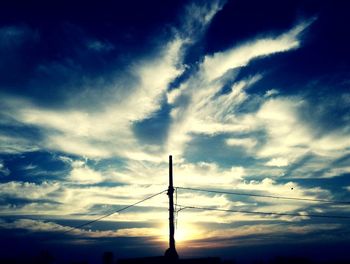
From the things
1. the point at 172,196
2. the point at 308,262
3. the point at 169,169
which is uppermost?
the point at 169,169

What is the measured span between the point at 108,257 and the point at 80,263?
13602mm

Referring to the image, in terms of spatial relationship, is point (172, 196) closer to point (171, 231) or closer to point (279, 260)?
point (171, 231)

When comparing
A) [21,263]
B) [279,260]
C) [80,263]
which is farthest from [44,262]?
[279,260]

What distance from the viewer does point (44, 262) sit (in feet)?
146

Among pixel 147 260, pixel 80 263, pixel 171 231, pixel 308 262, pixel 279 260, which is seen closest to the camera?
pixel 171 231

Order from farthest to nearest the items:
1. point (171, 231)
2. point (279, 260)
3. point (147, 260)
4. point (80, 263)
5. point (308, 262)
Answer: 1. point (279, 260)
2. point (308, 262)
3. point (80, 263)
4. point (147, 260)
5. point (171, 231)

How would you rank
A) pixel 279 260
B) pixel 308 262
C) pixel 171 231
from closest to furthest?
pixel 171 231 → pixel 308 262 → pixel 279 260

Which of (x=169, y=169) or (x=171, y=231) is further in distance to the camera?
(x=169, y=169)

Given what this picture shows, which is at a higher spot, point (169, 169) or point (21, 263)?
point (169, 169)

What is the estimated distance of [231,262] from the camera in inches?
1721

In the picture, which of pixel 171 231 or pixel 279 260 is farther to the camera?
pixel 279 260

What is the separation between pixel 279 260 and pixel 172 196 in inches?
1602

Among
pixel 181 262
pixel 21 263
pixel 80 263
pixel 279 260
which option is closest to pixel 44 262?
pixel 21 263

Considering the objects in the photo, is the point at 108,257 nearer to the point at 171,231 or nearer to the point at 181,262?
the point at 181,262
